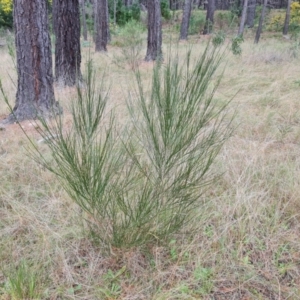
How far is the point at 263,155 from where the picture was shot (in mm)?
1934

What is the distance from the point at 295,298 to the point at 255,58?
534 cm

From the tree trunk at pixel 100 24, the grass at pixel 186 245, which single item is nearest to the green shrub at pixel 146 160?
the grass at pixel 186 245

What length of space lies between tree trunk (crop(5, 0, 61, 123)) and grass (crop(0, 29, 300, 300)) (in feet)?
3.23

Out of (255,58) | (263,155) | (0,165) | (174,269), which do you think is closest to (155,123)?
(174,269)

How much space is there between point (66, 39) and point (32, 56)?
5.20ft

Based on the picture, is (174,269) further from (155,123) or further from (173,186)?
(155,123)

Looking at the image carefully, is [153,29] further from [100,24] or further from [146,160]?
[146,160]

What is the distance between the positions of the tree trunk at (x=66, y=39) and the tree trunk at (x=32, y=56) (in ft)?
3.80

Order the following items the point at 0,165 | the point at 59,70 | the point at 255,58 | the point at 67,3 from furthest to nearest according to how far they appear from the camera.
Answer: the point at 255,58 → the point at 59,70 → the point at 67,3 → the point at 0,165

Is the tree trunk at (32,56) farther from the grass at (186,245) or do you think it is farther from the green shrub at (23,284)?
the green shrub at (23,284)

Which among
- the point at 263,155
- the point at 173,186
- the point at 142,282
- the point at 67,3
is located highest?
the point at 67,3

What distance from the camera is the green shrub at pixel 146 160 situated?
3.27 ft

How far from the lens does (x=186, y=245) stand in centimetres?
125

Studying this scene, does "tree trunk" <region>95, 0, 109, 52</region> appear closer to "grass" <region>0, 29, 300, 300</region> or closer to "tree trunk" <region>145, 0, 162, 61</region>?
"tree trunk" <region>145, 0, 162, 61</region>
